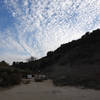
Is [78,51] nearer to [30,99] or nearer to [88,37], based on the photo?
[88,37]

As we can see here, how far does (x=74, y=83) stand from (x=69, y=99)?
6.62m

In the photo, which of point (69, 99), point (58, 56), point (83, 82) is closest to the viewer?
point (69, 99)

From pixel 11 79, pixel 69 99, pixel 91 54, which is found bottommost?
pixel 69 99

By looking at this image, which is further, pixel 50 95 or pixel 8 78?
pixel 8 78

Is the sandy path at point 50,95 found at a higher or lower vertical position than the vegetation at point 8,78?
lower

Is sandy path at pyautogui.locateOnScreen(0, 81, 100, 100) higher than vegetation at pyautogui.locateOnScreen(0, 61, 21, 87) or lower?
lower

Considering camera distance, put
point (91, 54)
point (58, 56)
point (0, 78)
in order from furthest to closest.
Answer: point (58, 56), point (91, 54), point (0, 78)

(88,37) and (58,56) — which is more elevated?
(88,37)

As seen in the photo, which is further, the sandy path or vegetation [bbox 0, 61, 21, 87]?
vegetation [bbox 0, 61, 21, 87]

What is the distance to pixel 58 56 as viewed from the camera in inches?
1612

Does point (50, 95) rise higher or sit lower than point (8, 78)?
lower

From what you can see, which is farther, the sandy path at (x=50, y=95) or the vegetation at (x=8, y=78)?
the vegetation at (x=8, y=78)

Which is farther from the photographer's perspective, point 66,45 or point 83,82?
point 66,45

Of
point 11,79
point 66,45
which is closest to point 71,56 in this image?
point 66,45
